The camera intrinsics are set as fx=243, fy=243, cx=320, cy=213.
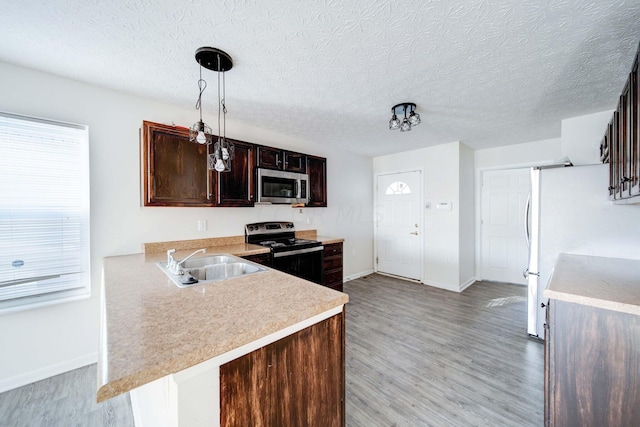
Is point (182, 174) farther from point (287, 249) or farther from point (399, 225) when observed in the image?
point (399, 225)

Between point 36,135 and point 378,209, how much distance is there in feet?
15.1

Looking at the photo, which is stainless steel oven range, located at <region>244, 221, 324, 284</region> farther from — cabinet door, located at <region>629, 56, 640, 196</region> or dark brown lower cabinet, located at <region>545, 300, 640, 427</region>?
cabinet door, located at <region>629, 56, 640, 196</region>

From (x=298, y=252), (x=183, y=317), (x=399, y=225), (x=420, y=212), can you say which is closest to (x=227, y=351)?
(x=183, y=317)

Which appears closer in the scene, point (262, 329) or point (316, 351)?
point (262, 329)

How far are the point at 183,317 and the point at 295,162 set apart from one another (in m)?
2.65

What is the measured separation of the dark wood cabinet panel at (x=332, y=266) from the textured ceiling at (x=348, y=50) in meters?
1.81

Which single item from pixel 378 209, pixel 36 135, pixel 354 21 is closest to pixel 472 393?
pixel 354 21

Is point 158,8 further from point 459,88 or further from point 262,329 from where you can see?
point 459,88

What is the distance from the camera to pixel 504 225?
4109mm

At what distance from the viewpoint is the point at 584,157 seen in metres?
2.74

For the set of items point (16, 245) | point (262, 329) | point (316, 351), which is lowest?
point (316, 351)

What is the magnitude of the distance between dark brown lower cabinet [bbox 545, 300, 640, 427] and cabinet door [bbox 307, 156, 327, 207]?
278 cm

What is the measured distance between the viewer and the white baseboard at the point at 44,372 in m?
1.83

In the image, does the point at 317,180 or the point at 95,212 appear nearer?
the point at 95,212
